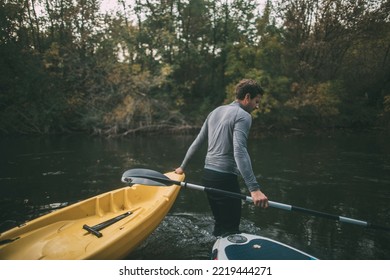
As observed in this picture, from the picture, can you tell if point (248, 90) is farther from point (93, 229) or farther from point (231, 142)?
point (93, 229)

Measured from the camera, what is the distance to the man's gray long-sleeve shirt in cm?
248

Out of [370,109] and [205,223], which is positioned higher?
[370,109]

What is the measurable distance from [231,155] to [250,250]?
858 millimetres

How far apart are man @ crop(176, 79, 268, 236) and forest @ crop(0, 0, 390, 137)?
13.6 metres

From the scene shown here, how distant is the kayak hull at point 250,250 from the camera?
8.35 ft

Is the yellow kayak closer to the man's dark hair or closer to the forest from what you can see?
the man's dark hair

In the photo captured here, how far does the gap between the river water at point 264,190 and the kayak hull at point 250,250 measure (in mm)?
957

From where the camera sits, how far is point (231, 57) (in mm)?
20016

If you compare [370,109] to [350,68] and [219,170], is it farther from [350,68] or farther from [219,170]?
[219,170]

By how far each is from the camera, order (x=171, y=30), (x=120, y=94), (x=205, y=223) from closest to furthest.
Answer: (x=205, y=223) < (x=120, y=94) < (x=171, y=30)

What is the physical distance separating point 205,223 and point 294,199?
2.07 m

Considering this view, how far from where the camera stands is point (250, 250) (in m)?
2.63

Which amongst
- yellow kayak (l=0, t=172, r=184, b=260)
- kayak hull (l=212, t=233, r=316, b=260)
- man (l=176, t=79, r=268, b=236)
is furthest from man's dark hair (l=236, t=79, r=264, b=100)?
yellow kayak (l=0, t=172, r=184, b=260)

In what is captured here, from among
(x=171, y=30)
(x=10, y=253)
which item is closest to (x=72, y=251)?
(x=10, y=253)
